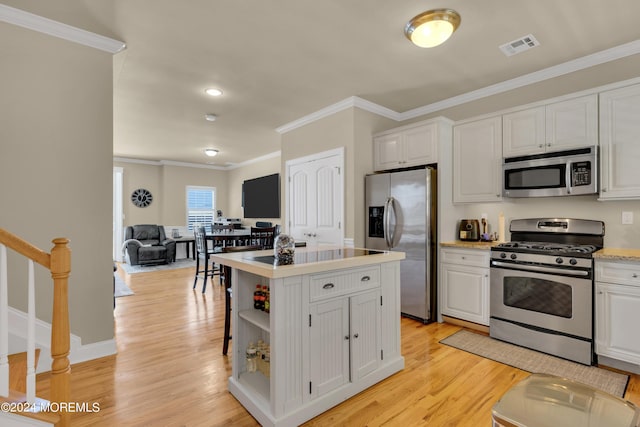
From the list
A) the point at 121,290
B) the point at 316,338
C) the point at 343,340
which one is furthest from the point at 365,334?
the point at 121,290

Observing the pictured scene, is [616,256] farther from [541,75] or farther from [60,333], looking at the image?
[60,333]

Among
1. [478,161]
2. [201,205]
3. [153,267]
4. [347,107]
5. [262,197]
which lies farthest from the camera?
[201,205]

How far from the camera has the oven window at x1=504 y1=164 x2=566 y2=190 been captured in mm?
2967

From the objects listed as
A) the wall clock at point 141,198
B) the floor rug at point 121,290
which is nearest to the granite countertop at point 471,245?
the floor rug at point 121,290

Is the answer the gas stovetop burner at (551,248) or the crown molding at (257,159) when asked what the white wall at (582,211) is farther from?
the crown molding at (257,159)

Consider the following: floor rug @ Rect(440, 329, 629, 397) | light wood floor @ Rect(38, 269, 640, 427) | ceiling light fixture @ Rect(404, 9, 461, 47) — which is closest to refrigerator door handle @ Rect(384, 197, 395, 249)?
light wood floor @ Rect(38, 269, 640, 427)

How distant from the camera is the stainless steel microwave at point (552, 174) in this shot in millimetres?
2785

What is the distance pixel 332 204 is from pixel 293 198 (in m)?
0.92

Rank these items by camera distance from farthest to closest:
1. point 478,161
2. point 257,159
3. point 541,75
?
point 257,159 → point 478,161 → point 541,75

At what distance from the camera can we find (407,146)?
390 cm

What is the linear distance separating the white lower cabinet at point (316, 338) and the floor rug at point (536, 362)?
912 millimetres

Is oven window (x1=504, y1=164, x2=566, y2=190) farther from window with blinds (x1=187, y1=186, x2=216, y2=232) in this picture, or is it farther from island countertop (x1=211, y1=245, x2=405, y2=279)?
window with blinds (x1=187, y1=186, x2=216, y2=232)

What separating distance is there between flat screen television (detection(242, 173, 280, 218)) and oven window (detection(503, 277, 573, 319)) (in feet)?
16.0

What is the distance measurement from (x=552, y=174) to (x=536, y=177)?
13 centimetres
